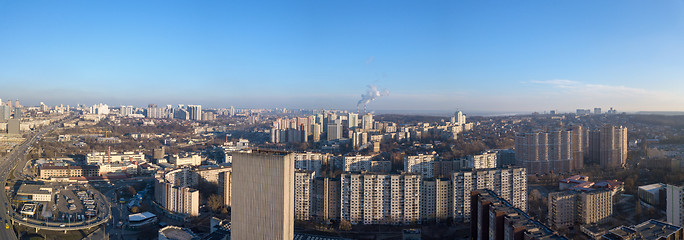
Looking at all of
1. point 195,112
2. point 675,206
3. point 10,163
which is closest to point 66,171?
point 10,163

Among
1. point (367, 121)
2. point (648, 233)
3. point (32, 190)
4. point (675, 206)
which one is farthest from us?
point (367, 121)

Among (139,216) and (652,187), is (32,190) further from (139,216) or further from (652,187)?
(652,187)

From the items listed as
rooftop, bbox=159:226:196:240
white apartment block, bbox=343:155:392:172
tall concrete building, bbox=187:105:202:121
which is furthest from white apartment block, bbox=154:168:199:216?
tall concrete building, bbox=187:105:202:121

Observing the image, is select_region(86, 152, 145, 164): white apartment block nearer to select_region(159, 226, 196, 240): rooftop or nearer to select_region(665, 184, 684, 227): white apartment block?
select_region(159, 226, 196, 240): rooftop

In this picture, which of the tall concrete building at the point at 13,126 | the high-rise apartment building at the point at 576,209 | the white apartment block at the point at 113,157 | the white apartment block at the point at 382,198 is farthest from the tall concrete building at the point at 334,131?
the tall concrete building at the point at 13,126

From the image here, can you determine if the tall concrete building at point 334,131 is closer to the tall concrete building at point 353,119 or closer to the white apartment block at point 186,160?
the tall concrete building at point 353,119

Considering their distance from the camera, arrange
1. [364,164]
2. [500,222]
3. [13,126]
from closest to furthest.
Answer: [500,222]
[364,164]
[13,126]

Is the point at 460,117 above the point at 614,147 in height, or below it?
above
